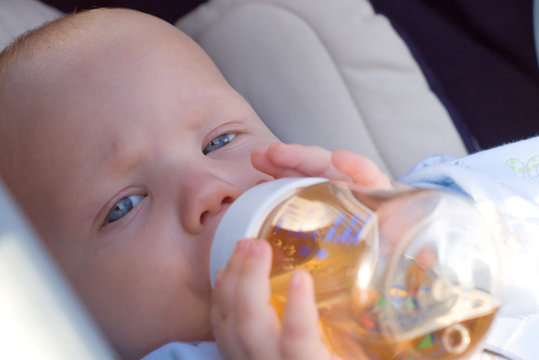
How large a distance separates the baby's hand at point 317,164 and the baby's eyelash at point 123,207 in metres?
0.18

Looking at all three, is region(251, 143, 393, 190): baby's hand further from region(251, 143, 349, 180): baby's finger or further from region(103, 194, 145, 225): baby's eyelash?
region(103, 194, 145, 225): baby's eyelash

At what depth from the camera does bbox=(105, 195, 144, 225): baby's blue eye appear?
2.69 ft

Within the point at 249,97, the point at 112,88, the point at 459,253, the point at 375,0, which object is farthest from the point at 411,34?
the point at 459,253

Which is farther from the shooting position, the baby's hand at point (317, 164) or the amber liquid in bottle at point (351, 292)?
the baby's hand at point (317, 164)

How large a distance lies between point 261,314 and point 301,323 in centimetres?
5

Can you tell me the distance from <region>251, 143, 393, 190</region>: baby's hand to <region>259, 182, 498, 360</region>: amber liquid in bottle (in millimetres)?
99

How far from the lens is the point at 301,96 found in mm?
1195

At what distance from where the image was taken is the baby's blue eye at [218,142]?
88 centimetres

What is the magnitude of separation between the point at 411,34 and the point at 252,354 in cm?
102

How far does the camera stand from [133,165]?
0.81m

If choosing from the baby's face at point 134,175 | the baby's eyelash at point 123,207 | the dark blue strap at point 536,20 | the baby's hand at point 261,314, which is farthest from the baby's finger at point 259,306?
the dark blue strap at point 536,20

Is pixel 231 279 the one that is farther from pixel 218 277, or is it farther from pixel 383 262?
pixel 383 262

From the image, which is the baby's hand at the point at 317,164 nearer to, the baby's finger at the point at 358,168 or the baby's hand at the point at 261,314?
the baby's finger at the point at 358,168

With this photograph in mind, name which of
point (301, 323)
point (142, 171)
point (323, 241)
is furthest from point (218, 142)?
point (301, 323)
